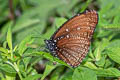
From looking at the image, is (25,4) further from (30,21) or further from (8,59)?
(8,59)

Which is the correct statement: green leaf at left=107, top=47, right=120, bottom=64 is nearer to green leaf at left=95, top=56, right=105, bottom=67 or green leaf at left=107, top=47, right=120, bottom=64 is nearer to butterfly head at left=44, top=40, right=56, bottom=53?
green leaf at left=95, top=56, right=105, bottom=67

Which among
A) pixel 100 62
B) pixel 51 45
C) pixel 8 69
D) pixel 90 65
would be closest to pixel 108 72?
pixel 100 62

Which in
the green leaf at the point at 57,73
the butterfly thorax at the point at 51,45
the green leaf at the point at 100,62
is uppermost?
the butterfly thorax at the point at 51,45

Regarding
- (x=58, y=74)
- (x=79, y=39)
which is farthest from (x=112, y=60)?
(x=58, y=74)

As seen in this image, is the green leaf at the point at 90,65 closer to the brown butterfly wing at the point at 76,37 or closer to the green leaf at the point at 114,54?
the brown butterfly wing at the point at 76,37

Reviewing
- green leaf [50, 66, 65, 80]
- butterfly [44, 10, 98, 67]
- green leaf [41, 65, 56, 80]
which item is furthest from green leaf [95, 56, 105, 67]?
green leaf [50, 66, 65, 80]

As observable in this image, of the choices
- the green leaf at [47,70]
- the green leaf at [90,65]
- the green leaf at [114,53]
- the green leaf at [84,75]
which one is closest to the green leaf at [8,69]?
the green leaf at [47,70]
